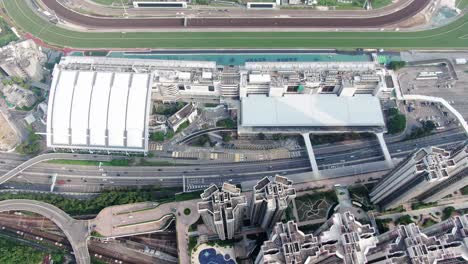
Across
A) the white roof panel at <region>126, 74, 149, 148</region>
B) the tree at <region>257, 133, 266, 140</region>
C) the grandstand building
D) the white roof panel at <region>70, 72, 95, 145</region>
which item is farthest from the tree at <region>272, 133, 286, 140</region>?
the white roof panel at <region>70, 72, 95, 145</region>

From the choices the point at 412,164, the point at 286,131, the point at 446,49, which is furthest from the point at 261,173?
the point at 446,49

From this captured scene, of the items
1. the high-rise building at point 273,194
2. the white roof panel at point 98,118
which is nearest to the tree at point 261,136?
the high-rise building at point 273,194

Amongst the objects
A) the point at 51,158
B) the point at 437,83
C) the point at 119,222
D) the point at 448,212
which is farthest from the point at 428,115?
the point at 51,158

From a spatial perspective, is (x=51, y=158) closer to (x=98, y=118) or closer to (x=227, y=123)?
(x=98, y=118)

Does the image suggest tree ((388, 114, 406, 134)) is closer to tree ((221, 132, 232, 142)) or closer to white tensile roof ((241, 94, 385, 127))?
white tensile roof ((241, 94, 385, 127))

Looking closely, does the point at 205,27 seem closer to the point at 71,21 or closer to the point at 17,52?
the point at 71,21

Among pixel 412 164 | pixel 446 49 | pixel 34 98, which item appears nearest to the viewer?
pixel 412 164
